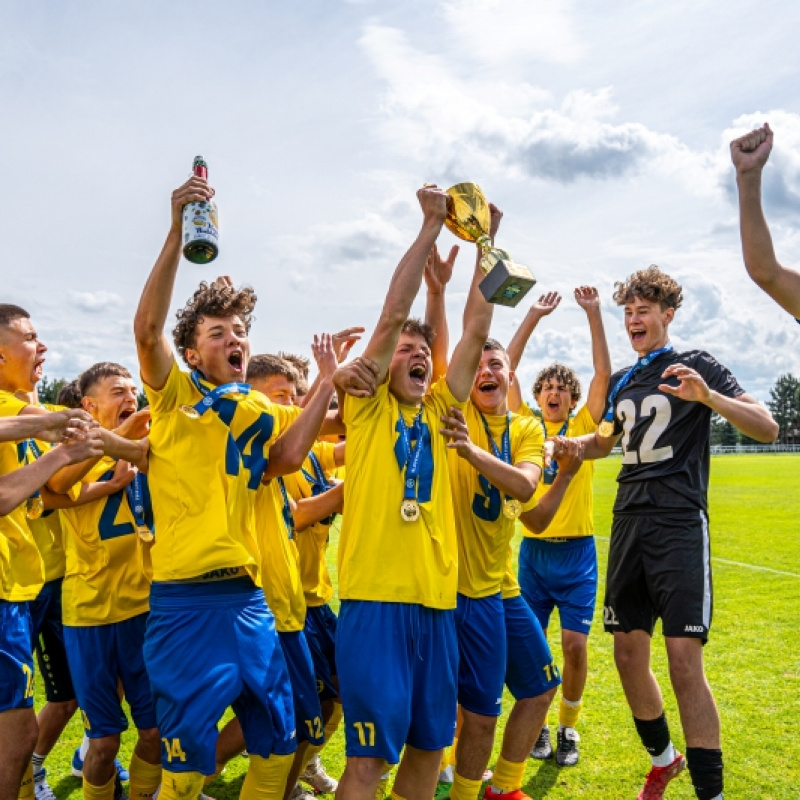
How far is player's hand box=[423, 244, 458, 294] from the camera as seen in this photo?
456 centimetres

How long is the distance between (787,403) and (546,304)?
140m

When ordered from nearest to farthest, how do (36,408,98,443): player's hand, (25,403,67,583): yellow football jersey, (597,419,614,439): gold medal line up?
(36,408,98,443): player's hand < (25,403,67,583): yellow football jersey < (597,419,614,439): gold medal

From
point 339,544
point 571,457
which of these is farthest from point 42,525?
point 571,457

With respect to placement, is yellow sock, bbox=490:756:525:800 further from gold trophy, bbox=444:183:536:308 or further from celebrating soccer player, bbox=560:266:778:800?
gold trophy, bbox=444:183:536:308

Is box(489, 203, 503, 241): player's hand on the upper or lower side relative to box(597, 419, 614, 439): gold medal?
upper

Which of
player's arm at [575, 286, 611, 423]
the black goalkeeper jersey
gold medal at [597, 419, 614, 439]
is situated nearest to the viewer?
the black goalkeeper jersey

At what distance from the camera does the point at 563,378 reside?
668cm

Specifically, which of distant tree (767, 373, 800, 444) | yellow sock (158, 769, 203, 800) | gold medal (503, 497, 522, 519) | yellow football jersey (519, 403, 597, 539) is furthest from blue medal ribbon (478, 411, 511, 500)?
distant tree (767, 373, 800, 444)

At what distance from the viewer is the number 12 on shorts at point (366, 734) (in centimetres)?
343

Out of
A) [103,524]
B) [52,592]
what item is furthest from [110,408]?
[52,592]

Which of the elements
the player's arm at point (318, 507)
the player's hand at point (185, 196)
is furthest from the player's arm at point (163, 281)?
the player's arm at point (318, 507)

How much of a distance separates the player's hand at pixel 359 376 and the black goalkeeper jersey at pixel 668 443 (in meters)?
2.09

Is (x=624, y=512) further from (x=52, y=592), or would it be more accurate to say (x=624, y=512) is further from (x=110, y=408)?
(x=52, y=592)

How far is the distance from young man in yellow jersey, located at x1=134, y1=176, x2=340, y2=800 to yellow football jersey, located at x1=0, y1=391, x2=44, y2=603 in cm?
88
